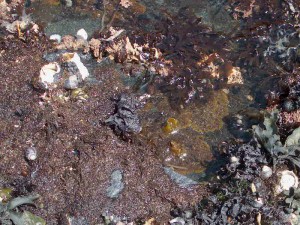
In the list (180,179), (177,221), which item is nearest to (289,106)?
(180,179)

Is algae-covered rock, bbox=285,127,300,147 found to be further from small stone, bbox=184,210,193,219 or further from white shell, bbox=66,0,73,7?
white shell, bbox=66,0,73,7

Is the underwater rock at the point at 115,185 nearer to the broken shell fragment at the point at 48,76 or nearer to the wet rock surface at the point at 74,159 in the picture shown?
the wet rock surface at the point at 74,159

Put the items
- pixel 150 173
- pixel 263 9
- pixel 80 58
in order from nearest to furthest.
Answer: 1. pixel 150 173
2. pixel 80 58
3. pixel 263 9

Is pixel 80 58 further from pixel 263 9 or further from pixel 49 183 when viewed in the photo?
pixel 263 9

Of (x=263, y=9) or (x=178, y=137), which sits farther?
(x=263, y=9)

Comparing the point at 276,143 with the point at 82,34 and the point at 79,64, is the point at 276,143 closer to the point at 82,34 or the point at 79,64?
the point at 79,64

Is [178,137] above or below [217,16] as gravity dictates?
below

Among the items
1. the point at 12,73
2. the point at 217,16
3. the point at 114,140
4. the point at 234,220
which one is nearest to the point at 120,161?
the point at 114,140
